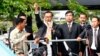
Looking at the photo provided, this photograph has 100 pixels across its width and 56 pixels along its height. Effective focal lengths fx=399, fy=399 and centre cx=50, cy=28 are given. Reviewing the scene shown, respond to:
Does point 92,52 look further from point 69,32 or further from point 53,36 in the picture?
point 53,36

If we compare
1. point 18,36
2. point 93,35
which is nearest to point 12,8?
point 93,35

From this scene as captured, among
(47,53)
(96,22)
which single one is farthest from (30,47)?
(96,22)

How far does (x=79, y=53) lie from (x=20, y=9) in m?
6.28

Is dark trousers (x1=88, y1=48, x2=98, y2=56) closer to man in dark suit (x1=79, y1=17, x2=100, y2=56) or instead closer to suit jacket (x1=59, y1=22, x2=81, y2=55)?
man in dark suit (x1=79, y1=17, x2=100, y2=56)

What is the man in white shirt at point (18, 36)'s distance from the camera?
27.9ft

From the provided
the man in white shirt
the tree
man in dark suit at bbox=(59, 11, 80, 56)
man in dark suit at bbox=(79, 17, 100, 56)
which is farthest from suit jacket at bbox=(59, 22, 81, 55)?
the tree

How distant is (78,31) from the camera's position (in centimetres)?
916

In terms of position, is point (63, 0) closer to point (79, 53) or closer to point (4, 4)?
point (4, 4)

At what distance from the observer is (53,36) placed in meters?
8.86

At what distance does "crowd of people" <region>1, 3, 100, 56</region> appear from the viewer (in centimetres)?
859

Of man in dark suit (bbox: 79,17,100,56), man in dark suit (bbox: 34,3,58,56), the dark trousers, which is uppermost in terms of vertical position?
man in dark suit (bbox: 34,3,58,56)

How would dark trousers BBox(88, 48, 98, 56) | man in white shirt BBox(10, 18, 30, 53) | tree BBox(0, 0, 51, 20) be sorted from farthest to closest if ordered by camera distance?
1. tree BBox(0, 0, 51, 20)
2. dark trousers BBox(88, 48, 98, 56)
3. man in white shirt BBox(10, 18, 30, 53)

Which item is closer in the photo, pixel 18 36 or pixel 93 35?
pixel 18 36

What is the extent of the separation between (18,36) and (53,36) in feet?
2.72
